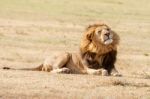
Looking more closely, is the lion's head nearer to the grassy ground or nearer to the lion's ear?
the lion's ear

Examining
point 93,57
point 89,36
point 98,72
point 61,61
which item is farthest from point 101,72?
point 61,61

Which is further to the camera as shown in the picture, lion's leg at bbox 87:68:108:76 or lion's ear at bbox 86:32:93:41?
lion's ear at bbox 86:32:93:41

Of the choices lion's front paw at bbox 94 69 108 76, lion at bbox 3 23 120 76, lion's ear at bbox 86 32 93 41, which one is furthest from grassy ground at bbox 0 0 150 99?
lion's ear at bbox 86 32 93 41

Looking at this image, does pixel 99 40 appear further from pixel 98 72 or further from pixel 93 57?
pixel 98 72

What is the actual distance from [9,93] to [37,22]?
16.5 meters

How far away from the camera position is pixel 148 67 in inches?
579

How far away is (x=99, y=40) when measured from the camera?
11.7 metres

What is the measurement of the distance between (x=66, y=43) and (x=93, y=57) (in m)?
7.60

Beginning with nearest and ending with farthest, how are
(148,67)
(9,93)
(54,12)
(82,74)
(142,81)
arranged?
1. (9,93)
2. (142,81)
3. (82,74)
4. (148,67)
5. (54,12)

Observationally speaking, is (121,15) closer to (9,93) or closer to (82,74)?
(82,74)

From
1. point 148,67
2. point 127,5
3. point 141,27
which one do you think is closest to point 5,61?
point 148,67

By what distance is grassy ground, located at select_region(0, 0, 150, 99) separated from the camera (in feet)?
31.5

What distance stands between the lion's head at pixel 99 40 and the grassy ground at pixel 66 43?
0.53m

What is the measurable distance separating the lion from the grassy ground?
40cm
